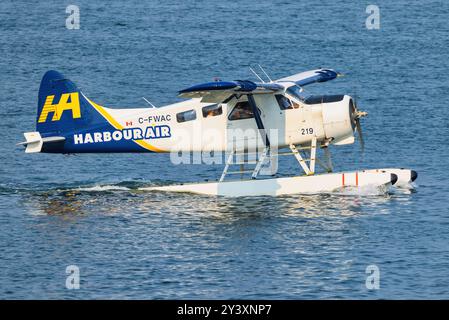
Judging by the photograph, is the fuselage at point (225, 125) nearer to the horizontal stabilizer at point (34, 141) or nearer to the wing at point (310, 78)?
the horizontal stabilizer at point (34, 141)

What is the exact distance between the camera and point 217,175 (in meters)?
37.9

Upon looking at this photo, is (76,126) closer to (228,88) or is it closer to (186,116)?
(186,116)


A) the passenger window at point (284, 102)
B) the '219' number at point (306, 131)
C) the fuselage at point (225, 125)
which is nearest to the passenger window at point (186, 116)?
the fuselage at point (225, 125)

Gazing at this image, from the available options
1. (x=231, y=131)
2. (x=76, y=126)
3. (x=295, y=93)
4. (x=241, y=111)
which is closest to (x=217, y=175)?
(x=231, y=131)

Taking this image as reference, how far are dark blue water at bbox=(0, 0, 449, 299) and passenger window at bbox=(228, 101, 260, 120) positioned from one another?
244cm

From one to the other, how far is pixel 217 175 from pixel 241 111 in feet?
13.1

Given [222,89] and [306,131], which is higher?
[222,89]

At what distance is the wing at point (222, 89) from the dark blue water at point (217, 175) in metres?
2.94

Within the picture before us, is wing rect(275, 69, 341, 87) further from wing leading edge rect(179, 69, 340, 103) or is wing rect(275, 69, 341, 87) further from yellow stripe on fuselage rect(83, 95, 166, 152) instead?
yellow stripe on fuselage rect(83, 95, 166, 152)

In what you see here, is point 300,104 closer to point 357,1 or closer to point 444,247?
point 444,247

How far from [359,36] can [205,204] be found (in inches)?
1078

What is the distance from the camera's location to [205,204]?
3350 cm

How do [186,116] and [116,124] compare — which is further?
[116,124]

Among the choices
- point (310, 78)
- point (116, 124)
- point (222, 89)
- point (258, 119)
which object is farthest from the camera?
point (310, 78)
